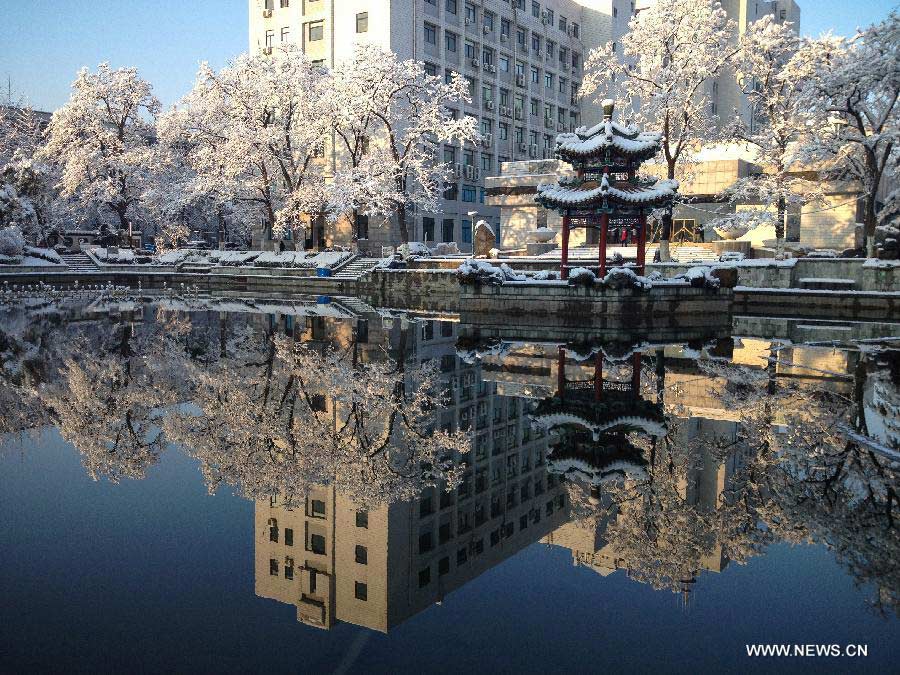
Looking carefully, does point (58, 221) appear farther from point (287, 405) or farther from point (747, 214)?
point (287, 405)

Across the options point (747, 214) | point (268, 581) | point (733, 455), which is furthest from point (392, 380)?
point (747, 214)

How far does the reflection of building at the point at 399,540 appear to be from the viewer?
246 inches

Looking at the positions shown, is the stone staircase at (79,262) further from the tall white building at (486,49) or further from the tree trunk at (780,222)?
the tree trunk at (780,222)

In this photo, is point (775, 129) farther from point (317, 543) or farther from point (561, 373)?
point (317, 543)

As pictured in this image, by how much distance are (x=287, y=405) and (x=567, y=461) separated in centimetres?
550

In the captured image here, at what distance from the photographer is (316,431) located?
1119 centimetres

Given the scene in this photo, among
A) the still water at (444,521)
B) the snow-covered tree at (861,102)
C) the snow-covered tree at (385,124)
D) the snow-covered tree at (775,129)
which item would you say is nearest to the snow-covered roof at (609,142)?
the snow-covered tree at (861,102)

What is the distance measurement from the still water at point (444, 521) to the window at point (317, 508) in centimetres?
3

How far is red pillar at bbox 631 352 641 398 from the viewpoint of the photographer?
1470 centimetres

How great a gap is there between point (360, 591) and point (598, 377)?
10.8 meters

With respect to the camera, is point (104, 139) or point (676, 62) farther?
point (104, 139)

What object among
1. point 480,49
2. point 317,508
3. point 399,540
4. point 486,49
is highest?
point 486,49

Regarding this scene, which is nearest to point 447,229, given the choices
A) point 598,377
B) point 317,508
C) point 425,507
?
point 598,377

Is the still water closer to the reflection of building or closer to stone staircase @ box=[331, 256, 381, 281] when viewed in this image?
the reflection of building
